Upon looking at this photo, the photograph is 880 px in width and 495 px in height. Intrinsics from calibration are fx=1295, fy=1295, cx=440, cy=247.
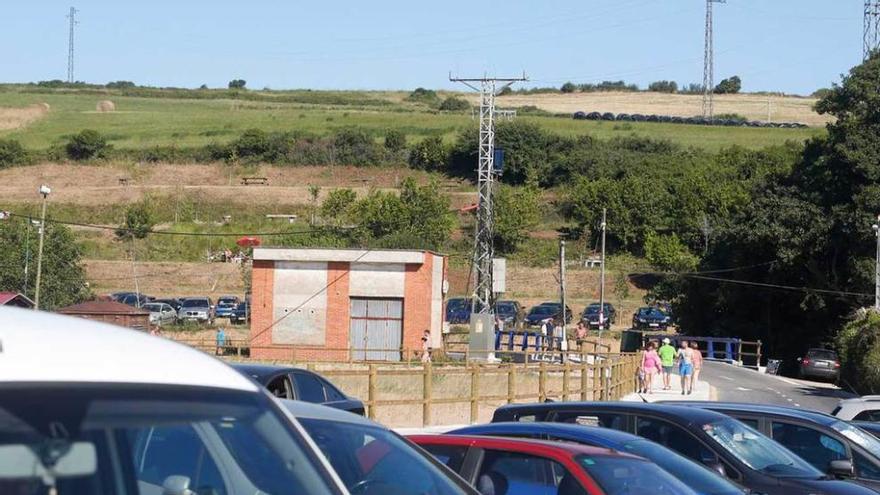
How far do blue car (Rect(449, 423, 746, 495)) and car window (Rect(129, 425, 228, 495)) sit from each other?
537 cm

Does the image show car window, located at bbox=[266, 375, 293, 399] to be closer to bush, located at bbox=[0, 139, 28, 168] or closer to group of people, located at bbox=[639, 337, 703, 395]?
group of people, located at bbox=[639, 337, 703, 395]

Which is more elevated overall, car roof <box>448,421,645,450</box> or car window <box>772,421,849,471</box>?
car roof <box>448,421,645,450</box>

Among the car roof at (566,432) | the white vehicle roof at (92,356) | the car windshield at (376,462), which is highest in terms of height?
the white vehicle roof at (92,356)

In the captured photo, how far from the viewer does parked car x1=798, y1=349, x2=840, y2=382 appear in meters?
48.8

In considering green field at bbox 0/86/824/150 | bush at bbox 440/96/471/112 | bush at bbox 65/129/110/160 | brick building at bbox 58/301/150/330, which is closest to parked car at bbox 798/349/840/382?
brick building at bbox 58/301/150/330

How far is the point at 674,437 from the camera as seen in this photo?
1117 cm

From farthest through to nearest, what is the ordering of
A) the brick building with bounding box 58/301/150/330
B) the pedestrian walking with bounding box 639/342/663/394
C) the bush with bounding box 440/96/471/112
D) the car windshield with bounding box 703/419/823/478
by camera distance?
the bush with bounding box 440/96/471/112, the brick building with bounding box 58/301/150/330, the pedestrian walking with bounding box 639/342/663/394, the car windshield with bounding box 703/419/823/478

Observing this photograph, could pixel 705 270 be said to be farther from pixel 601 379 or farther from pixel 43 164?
pixel 43 164

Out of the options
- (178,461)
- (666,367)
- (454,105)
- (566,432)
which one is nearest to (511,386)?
(666,367)

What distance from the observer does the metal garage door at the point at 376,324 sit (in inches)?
1967

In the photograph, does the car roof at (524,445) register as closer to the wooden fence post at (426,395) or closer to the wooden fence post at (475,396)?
the wooden fence post at (426,395)

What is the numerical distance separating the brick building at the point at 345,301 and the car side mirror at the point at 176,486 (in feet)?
150

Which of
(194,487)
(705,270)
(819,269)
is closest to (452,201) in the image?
(705,270)

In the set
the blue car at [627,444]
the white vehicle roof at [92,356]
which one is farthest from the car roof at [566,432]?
the white vehicle roof at [92,356]
